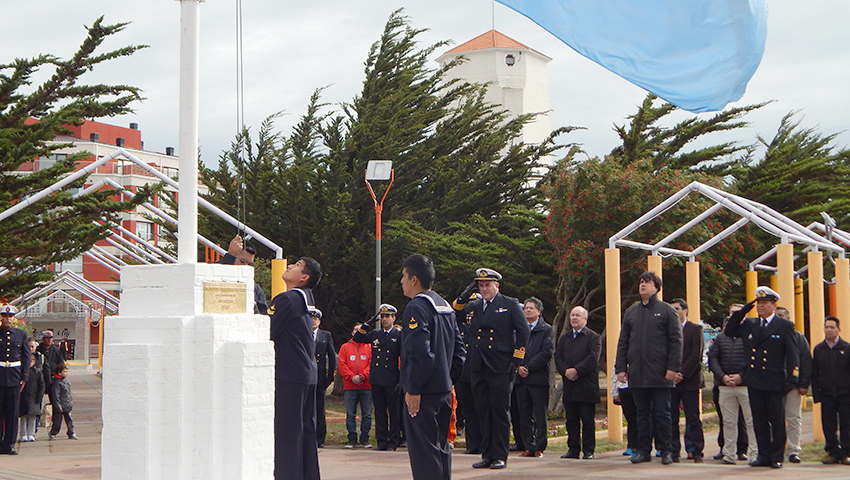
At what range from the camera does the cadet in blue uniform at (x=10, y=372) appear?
13.5 meters

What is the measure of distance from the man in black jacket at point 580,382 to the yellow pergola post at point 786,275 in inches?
113

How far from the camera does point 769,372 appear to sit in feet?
34.9

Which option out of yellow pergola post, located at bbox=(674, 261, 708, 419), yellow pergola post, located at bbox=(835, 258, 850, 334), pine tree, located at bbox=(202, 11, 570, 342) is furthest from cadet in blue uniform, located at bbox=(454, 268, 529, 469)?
pine tree, located at bbox=(202, 11, 570, 342)

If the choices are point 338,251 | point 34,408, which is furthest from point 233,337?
point 338,251

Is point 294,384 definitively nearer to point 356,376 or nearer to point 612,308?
point 356,376

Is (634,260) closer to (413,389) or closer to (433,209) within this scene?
(433,209)

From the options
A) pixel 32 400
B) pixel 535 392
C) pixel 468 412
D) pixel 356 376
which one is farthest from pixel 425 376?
pixel 32 400

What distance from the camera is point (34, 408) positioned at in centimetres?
1542

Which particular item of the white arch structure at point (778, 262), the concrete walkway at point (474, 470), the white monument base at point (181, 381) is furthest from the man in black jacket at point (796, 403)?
the white monument base at point (181, 381)

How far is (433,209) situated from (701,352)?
1644 centimetres

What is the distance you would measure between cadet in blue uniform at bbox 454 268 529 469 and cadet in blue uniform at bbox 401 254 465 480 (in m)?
2.35

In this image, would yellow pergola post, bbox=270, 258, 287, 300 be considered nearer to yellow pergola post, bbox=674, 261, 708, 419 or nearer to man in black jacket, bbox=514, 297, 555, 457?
man in black jacket, bbox=514, 297, 555, 457

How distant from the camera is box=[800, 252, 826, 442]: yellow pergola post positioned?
13.2m

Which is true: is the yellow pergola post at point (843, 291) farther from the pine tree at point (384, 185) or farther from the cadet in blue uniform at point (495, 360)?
the pine tree at point (384, 185)
